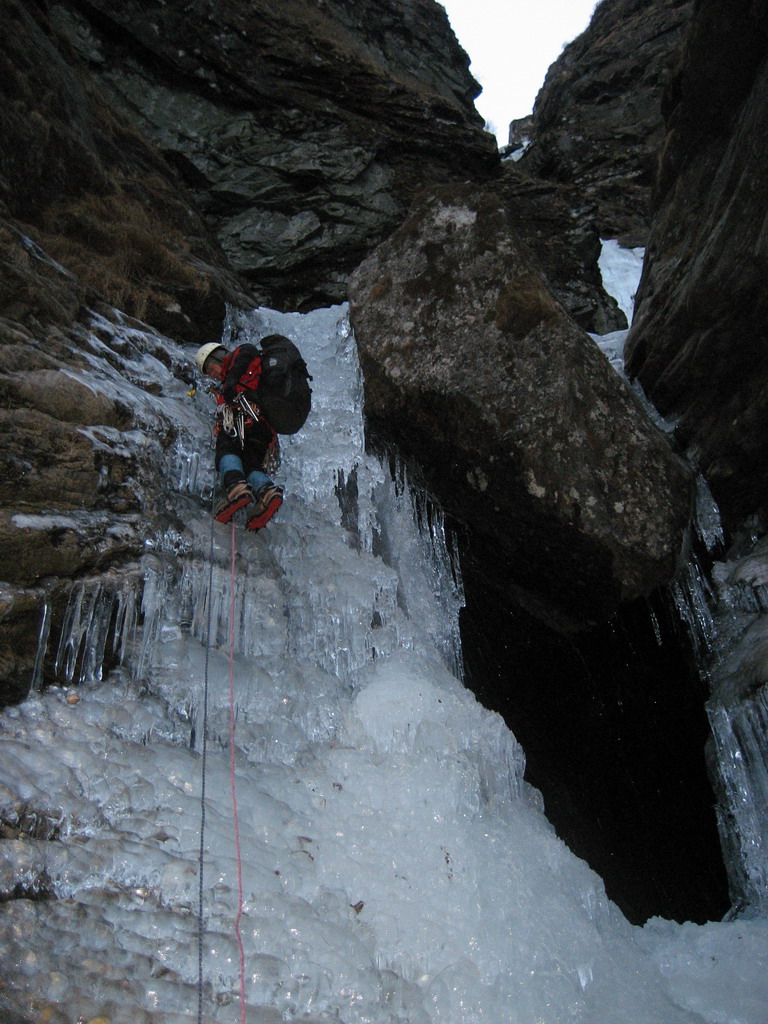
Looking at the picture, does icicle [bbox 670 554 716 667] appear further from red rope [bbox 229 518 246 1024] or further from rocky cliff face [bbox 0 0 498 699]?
rocky cliff face [bbox 0 0 498 699]

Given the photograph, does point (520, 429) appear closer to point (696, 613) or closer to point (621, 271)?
point (696, 613)

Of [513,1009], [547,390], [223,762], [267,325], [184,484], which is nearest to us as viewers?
[513,1009]

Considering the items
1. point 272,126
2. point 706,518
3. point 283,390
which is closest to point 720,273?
point 706,518

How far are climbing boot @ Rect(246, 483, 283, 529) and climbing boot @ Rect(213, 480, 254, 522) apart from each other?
0.29ft

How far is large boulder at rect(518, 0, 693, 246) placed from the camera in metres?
15.7

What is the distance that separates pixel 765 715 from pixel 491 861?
2.37m

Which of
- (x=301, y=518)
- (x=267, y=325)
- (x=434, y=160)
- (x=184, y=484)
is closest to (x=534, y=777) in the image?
(x=301, y=518)

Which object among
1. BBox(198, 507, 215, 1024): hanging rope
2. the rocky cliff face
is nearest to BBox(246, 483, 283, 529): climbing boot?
BBox(198, 507, 215, 1024): hanging rope

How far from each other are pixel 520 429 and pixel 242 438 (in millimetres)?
2186

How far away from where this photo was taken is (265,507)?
431 centimetres

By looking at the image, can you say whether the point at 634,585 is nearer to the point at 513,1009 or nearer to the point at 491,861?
the point at 491,861

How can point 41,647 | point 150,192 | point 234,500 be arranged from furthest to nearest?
1. point 150,192
2. point 234,500
3. point 41,647

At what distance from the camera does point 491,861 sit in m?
3.39

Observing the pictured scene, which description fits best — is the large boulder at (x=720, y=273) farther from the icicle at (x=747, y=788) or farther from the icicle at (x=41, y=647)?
the icicle at (x=41, y=647)
